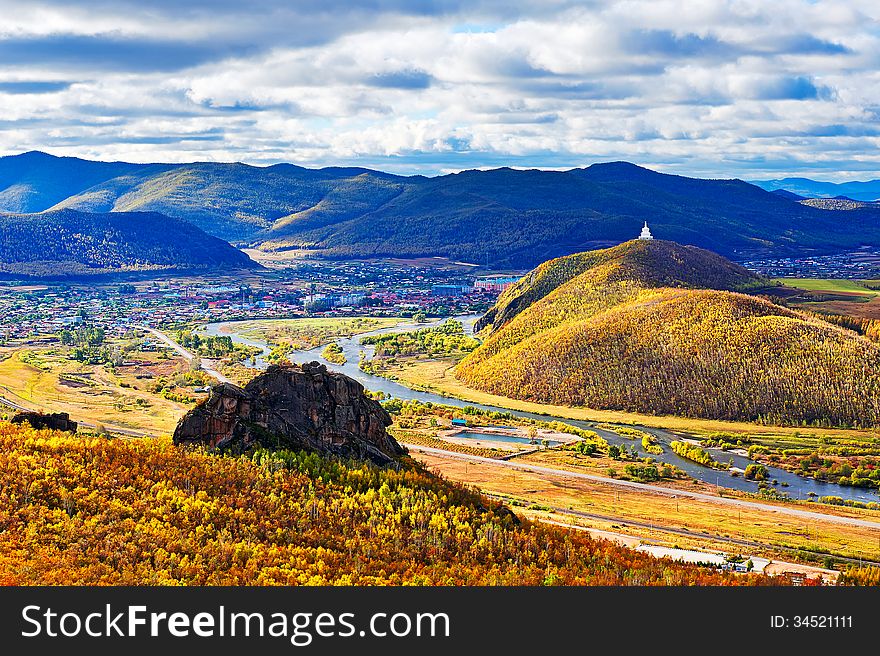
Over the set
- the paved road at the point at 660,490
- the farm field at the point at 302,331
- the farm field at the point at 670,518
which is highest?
the farm field at the point at 302,331

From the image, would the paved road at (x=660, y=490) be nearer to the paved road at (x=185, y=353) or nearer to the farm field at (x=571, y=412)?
the farm field at (x=571, y=412)

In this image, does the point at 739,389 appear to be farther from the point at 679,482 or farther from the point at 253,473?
the point at 253,473

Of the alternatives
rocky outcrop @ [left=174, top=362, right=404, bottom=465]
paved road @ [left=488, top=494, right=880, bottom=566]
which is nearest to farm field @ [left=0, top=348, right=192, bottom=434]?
rocky outcrop @ [left=174, top=362, right=404, bottom=465]

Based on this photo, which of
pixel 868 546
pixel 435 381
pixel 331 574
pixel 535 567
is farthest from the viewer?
pixel 435 381

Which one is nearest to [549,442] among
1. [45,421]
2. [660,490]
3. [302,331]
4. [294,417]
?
[660,490]

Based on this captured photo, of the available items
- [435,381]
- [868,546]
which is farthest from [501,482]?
[435,381]

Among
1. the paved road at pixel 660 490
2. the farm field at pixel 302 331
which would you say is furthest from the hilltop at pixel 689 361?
the farm field at pixel 302 331

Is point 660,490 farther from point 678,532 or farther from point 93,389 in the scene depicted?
point 93,389
